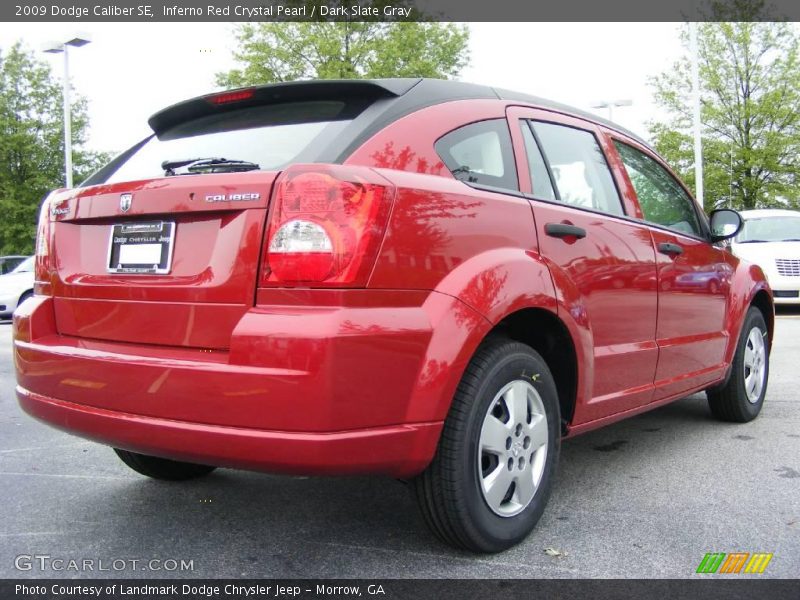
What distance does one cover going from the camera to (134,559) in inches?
106

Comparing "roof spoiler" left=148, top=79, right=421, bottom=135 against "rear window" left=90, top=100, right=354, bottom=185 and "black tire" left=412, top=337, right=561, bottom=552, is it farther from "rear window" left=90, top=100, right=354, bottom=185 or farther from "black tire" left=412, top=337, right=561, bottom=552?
"black tire" left=412, top=337, right=561, bottom=552

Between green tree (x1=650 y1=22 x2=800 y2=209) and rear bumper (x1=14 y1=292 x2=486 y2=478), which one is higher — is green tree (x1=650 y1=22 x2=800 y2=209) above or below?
above

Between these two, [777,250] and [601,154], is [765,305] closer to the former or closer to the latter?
[601,154]

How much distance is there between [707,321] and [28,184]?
2558 centimetres

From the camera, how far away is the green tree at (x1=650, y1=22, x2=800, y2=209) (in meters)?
25.4

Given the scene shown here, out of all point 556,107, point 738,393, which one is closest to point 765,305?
point 738,393

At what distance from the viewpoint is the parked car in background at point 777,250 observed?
12242 millimetres

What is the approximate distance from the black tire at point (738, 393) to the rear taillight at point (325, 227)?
124 inches

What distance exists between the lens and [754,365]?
4828 mm

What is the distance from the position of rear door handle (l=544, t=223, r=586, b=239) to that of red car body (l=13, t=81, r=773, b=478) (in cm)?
3

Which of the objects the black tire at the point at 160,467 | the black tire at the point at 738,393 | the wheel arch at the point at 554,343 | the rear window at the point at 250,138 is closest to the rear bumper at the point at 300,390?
the wheel arch at the point at 554,343

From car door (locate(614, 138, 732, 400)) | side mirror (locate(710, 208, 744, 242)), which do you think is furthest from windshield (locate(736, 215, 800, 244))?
car door (locate(614, 138, 732, 400))

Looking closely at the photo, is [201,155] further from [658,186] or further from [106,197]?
[658,186]

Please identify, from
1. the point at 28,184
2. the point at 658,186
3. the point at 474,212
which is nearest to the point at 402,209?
the point at 474,212
